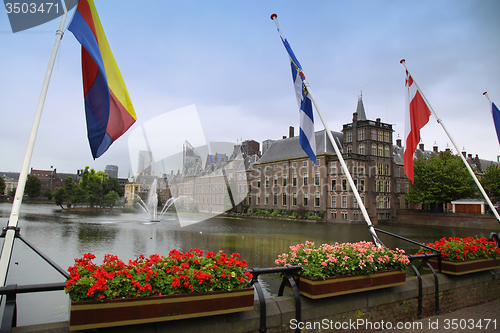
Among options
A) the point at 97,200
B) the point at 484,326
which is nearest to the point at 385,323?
the point at 484,326

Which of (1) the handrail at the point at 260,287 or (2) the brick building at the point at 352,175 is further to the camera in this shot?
(2) the brick building at the point at 352,175

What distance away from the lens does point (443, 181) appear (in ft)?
180

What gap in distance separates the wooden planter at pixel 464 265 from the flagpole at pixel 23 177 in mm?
8283

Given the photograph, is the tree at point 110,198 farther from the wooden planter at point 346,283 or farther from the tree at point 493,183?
the tree at point 493,183

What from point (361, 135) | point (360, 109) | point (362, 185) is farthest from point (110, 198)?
point (360, 109)

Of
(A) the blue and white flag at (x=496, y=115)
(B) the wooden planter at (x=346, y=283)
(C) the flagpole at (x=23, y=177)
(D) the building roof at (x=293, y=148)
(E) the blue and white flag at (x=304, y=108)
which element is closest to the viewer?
(C) the flagpole at (x=23, y=177)

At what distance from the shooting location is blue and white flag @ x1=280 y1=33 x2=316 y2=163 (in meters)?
8.77

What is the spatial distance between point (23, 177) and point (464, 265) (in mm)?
8777

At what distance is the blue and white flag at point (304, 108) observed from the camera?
28.8ft

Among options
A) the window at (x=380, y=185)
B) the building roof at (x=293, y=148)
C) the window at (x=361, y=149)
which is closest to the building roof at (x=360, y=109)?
the window at (x=361, y=149)

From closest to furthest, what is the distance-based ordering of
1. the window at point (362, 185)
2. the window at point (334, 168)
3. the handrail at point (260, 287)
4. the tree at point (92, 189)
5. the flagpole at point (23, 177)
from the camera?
1. the flagpole at point (23, 177)
2. the handrail at point (260, 287)
3. the window at point (362, 185)
4. the window at point (334, 168)
5. the tree at point (92, 189)

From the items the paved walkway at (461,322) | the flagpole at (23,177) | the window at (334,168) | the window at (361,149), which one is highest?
the window at (361,149)

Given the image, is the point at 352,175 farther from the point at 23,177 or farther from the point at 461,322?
the point at 23,177

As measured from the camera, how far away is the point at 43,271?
12.3 m
